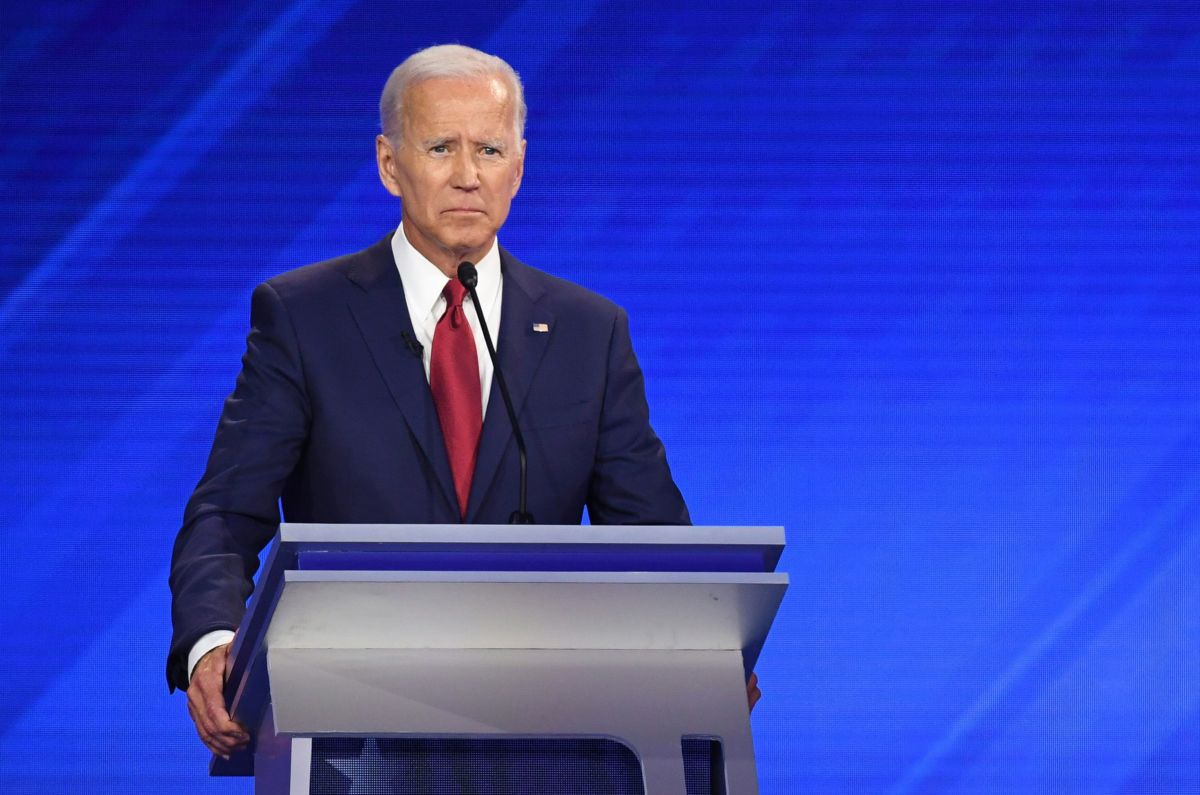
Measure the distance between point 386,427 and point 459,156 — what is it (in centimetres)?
35

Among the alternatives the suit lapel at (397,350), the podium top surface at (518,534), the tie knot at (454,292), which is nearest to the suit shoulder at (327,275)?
the suit lapel at (397,350)

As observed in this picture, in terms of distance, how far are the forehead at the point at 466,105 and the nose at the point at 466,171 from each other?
1.2 inches

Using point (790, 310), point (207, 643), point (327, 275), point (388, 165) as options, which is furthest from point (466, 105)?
point (790, 310)

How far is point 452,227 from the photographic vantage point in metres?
2.24

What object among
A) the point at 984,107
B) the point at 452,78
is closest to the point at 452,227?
the point at 452,78

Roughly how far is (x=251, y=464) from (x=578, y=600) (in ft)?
2.49

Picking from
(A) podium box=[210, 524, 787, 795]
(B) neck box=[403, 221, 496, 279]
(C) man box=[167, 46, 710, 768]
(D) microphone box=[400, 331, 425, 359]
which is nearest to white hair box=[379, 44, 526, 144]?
(C) man box=[167, 46, 710, 768]

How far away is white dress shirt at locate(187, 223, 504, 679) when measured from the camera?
2.22 metres

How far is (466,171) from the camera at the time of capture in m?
2.22

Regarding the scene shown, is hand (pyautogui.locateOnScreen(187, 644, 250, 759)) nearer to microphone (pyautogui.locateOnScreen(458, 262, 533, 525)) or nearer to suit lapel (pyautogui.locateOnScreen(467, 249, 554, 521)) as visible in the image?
microphone (pyautogui.locateOnScreen(458, 262, 533, 525))

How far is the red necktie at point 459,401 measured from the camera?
2131 millimetres

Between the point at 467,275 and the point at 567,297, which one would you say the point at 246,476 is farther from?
the point at 567,297

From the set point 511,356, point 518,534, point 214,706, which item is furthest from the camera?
point 511,356

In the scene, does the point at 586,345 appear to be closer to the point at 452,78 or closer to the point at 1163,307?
the point at 452,78
